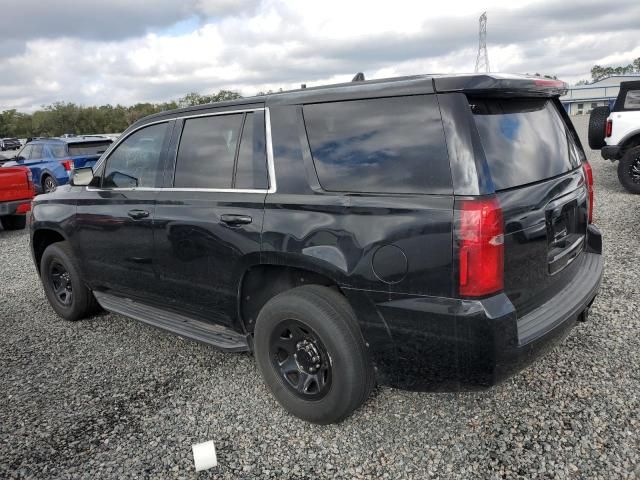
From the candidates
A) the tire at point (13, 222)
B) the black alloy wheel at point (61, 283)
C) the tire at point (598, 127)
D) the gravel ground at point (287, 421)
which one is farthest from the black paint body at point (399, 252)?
the tire at point (13, 222)

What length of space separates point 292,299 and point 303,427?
0.76 metres

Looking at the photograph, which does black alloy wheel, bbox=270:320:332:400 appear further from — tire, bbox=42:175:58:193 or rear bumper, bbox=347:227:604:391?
tire, bbox=42:175:58:193

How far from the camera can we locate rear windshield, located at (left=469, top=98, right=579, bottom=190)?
2.40 m

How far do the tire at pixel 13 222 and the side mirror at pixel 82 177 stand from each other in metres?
6.90

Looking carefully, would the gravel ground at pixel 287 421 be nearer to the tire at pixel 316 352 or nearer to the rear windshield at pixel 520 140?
the tire at pixel 316 352

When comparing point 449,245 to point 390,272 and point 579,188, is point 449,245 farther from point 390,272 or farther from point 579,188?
point 579,188

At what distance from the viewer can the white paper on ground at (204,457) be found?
8.57 feet

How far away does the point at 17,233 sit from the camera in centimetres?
974

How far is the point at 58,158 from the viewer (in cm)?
1227

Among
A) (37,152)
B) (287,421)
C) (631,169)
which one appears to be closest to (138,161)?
(287,421)

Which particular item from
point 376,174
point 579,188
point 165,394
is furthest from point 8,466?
point 579,188

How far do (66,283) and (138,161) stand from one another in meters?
1.64

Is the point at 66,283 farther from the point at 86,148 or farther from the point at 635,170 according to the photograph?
the point at 635,170

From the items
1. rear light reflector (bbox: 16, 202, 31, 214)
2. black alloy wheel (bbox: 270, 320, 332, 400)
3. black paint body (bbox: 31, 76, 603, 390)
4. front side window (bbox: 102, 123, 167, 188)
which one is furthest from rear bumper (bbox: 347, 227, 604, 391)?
rear light reflector (bbox: 16, 202, 31, 214)
